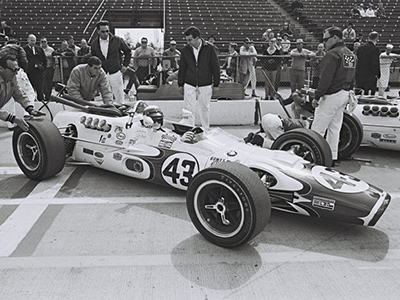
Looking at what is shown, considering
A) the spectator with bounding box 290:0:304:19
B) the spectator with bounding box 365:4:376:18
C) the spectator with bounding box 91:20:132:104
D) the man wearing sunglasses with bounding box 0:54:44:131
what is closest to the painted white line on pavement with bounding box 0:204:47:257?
the man wearing sunglasses with bounding box 0:54:44:131

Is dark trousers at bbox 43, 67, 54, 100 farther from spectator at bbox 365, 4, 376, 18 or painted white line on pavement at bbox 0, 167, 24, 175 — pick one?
spectator at bbox 365, 4, 376, 18

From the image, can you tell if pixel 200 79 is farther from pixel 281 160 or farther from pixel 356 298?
pixel 356 298

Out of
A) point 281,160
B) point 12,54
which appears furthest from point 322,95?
point 12,54

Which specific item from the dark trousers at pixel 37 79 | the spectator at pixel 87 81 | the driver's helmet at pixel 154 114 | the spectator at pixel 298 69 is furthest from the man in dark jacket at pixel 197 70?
the spectator at pixel 298 69

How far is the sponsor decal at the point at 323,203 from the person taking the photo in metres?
3.71

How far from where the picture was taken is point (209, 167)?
3.58 metres

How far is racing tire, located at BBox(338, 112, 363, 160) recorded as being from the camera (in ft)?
20.8

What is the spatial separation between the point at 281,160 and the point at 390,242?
1.21m

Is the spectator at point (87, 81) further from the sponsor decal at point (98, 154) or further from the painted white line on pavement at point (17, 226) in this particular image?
the painted white line on pavement at point (17, 226)

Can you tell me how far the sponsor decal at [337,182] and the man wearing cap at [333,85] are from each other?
6.45 feet

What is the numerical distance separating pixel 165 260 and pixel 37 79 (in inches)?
305

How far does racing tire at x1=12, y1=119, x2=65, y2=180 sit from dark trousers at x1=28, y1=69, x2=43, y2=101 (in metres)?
4.89

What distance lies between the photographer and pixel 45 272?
3246 millimetres

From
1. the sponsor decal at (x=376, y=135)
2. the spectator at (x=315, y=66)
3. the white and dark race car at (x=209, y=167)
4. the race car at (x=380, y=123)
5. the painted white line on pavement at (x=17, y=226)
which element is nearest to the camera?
the white and dark race car at (x=209, y=167)
